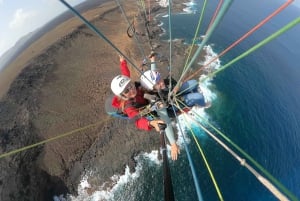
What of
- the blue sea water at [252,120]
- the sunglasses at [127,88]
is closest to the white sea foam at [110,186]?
the blue sea water at [252,120]

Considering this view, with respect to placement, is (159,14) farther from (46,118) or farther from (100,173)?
(100,173)

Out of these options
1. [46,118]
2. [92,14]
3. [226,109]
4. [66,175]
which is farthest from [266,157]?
[92,14]

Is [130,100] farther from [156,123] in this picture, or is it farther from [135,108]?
[156,123]

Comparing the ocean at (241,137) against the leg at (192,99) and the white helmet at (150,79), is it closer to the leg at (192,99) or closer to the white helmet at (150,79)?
the leg at (192,99)

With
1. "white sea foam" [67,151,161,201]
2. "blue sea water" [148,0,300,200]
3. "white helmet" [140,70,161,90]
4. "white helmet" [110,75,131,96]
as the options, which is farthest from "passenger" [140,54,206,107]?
"white sea foam" [67,151,161,201]

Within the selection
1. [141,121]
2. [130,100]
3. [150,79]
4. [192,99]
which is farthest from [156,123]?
[192,99]

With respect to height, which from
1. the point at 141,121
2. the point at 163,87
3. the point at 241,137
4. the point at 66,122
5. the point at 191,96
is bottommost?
the point at 241,137
